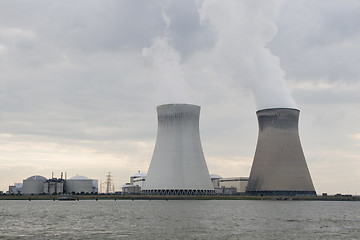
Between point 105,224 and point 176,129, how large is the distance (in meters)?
33.7

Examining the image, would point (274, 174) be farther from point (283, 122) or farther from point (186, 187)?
point (186, 187)

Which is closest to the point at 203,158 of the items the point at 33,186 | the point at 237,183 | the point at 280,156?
the point at 280,156

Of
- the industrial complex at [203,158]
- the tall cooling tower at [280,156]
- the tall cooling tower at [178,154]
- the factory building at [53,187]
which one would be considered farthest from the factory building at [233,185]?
the tall cooling tower at [178,154]

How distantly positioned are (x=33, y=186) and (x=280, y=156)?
5897 centimetres

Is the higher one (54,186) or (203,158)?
(203,158)

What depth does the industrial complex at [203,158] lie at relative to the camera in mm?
67062

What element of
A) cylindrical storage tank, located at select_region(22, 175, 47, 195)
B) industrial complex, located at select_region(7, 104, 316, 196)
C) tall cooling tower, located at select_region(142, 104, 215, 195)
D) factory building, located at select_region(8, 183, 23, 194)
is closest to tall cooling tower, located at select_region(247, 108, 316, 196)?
industrial complex, located at select_region(7, 104, 316, 196)

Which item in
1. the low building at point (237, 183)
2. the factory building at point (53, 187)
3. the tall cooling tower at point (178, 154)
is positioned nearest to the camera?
the tall cooling tower at point (178, 154)

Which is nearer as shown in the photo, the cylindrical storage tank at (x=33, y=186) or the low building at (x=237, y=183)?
the cylindrical storage tank at (x=33, y=186)

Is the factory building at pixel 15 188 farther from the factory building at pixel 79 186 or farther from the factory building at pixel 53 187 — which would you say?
the factory building at pixel 79 186

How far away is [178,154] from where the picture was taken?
66938mm

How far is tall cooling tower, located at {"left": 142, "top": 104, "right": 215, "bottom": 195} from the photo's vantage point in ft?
219

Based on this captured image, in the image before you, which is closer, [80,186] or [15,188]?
[80,186]

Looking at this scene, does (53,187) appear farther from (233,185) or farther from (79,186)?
(233,185)
